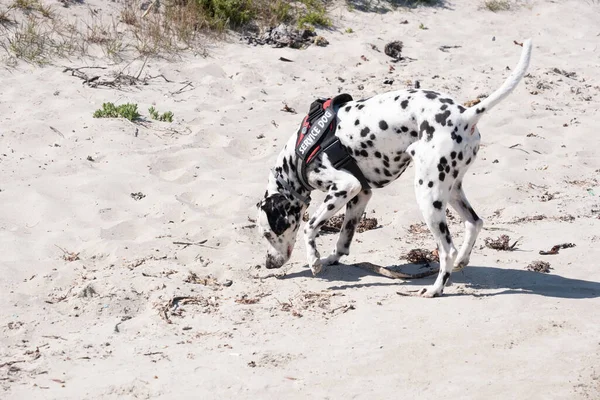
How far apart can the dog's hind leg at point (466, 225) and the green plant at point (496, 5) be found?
29.7 feet

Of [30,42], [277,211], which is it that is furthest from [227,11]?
[277,211]

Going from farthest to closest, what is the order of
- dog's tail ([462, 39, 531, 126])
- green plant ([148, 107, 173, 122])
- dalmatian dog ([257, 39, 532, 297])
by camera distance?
green plant ([148, 107, 173, 122])
dalmatian dog ([257, 39, 532, 297])
dog's tail ([462, 39, 531, 126])

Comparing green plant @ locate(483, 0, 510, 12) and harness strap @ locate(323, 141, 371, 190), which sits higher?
harness strap @ locate(323, 141, 371, 190)

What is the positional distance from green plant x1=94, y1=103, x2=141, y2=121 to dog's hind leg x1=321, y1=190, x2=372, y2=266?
147 inches

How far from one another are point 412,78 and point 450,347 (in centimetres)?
705

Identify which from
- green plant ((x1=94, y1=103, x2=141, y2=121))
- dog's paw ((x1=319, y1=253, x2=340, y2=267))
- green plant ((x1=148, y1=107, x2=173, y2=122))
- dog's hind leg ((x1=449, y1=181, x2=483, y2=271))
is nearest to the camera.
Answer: dog's hind leg ((x1=449, y1=181, x2=483, y2=271))

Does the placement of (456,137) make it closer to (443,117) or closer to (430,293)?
(443,117)

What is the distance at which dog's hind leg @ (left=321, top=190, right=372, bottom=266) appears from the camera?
7281mm

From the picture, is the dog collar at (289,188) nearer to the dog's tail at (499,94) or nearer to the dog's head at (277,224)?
the dog's head at (277,224)

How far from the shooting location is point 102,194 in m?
8.32

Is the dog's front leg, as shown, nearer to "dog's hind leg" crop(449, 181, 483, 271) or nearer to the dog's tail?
"dog's hind leg" crop(449, 181, 483, 271)

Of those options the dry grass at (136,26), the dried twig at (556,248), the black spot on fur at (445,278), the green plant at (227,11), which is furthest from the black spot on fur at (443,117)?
the green plant at (227,11)

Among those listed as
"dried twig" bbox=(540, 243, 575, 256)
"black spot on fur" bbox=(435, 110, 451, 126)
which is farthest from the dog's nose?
"dried twig" bbox=(540, 243, 575, 256)

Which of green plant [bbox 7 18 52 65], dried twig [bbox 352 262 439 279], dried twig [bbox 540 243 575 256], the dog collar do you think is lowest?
green plant [bbox 7 18 52 65]
